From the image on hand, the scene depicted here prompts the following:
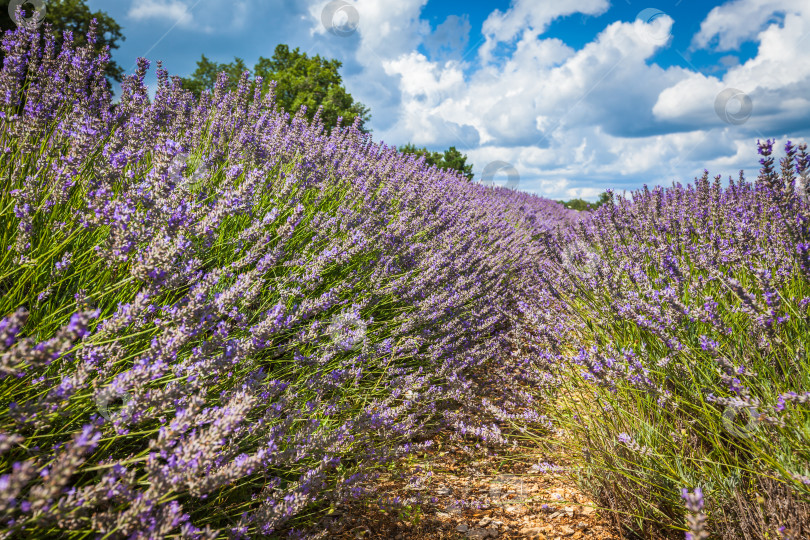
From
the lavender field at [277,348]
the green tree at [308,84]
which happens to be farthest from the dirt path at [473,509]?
the green tree at [308,84]

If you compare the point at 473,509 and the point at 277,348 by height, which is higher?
the point at 277,348

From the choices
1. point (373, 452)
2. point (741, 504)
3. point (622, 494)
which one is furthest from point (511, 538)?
point (741, 504)

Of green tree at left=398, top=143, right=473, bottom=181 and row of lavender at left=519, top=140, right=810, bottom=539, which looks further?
green tree at left=398, top=143, right=473, bottom=181

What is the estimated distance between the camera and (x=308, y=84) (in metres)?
20.9

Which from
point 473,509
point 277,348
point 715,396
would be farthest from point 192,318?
point 715,396

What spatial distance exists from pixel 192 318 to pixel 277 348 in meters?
0.97

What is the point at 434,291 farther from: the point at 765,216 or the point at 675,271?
the point at 765,216

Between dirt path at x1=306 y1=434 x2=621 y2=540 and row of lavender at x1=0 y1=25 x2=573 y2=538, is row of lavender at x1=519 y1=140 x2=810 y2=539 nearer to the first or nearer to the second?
dirt path at x1=306 y1=434 x2=621 y2=540

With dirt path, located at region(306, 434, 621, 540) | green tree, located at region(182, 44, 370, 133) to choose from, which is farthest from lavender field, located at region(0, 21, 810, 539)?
green tree, located at region(182, 44, 370, 133)

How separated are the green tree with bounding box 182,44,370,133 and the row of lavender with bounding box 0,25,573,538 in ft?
49.0

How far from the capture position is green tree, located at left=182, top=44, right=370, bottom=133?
62.5ft

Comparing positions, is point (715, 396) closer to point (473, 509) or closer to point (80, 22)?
point (473, 509)

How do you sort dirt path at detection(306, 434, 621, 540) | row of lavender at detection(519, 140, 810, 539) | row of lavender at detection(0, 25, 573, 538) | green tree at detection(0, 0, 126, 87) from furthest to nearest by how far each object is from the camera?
green tree at detection(0, 0, 126, 87) → dirt path at detection(306, 434, 621, 540) → row of lavender at detection(519, 140, 810, 539) → row of lavender at detection(0, 25, 573, 538)

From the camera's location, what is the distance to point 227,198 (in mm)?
1660
